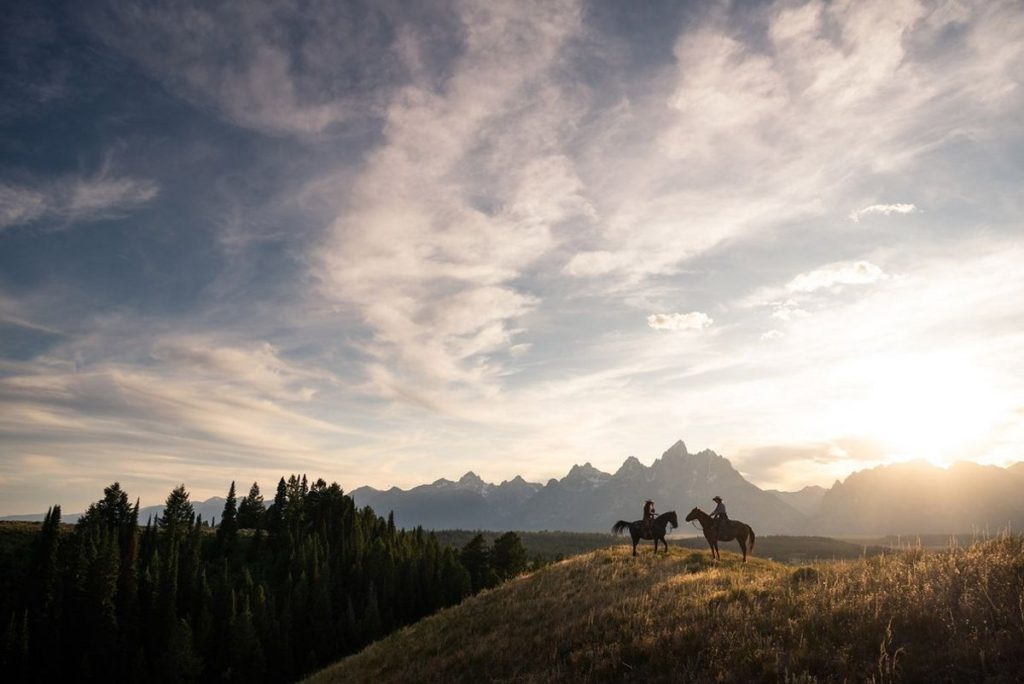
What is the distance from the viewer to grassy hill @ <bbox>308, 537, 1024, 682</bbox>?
35.8 feet

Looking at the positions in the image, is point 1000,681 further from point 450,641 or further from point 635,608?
point 450,641

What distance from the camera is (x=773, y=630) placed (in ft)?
44.3

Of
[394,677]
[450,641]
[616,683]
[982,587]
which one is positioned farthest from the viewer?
[450,641]

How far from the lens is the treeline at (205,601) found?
3575 inches

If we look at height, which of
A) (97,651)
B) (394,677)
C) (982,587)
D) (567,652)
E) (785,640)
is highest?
(982,587)

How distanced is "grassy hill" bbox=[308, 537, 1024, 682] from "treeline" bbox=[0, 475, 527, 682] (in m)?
85.2

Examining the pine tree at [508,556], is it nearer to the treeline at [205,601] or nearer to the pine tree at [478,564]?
the treeline at [205,601]

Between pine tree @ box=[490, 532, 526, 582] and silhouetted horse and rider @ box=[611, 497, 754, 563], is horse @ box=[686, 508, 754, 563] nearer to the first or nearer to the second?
silhouetted horse and rider @ box=[611, 497, 754, 563]

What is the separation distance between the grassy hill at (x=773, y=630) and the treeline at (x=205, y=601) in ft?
279

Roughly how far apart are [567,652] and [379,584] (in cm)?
10997

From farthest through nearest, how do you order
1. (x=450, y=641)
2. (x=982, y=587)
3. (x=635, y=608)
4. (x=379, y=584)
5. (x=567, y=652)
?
(x=379, y=584) → (x=450, y=641) → (x=635, y=608) → (x=567, y=652) → (x=982, y=587)

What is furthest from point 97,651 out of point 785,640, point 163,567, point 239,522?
point 785,640

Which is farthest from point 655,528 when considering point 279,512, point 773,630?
point 279,512

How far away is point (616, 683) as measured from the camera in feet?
44.1
